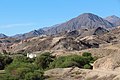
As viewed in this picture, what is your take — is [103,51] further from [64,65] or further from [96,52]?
[64,65]

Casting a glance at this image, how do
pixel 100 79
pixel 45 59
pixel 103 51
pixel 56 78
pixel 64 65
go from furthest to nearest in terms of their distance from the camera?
pixel 103 51 → pixel 45 59 → pixel 64 65 → pixel 56 78 → pixel 100 79

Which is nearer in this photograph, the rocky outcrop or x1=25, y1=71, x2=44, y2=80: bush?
x1=25, y1=71, x2=44, y2=80: bush

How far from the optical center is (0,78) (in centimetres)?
7412

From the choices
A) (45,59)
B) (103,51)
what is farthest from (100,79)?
(103,51)

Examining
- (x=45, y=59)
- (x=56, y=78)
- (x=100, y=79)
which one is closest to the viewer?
(x=100, y=79)

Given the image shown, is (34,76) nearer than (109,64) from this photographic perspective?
Yes

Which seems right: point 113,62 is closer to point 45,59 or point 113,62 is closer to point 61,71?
point 61,71

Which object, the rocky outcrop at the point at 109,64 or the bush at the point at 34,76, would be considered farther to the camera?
the rocky outcrop at the point at 109,64

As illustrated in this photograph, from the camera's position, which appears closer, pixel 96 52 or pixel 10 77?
pixel 10 77

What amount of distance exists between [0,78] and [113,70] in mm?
21128

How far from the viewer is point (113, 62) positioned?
76.4 m

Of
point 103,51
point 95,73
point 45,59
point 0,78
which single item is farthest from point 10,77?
point 103,51

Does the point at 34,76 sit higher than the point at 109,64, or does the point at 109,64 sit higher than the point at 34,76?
the point at 109,64

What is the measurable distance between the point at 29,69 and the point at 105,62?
15748 mm
